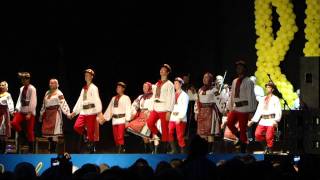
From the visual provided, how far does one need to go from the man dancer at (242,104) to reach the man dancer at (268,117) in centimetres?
105

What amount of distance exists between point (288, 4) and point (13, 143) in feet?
22.5

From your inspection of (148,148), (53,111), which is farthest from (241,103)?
(53,111)

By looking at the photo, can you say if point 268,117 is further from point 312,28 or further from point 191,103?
point 312,28

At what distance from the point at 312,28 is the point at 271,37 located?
97 centimetres

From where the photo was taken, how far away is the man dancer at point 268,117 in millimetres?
13117

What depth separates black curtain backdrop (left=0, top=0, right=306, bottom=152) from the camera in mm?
15336

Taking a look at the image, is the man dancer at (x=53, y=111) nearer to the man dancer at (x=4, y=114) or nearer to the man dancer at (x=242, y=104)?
the man dancer at (x=4, y=114)

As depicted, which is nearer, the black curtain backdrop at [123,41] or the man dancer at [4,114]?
the man dancer at [4,114]

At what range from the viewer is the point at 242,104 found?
12.0 meters

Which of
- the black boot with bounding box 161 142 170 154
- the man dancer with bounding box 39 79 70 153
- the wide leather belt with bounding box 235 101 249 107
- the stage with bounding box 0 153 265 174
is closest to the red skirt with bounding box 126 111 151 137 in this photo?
the black boot with bounding box 161 142 170 154

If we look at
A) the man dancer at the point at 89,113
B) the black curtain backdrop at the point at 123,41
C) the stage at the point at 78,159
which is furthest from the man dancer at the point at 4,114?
the stage at the point at 78,159

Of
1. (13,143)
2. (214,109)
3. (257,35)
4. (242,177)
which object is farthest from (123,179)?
(257,35)

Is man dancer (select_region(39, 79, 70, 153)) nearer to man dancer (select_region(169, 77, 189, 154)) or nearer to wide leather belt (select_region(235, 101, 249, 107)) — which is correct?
man dancer (select_region(169, 77, 189, 154))

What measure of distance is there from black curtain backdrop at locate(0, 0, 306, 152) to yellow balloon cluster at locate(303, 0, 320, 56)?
0.66 m
